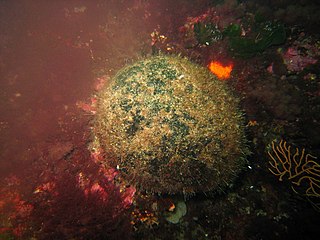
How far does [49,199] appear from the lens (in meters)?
3.65

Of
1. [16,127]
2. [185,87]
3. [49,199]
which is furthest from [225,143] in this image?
[16,127]

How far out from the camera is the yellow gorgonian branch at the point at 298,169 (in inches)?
134

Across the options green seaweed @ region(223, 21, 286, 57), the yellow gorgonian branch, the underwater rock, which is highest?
green seaweed @ region(223, 21, 286, 57)

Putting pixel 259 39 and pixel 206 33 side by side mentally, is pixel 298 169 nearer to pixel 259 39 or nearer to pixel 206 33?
pixel 259 39

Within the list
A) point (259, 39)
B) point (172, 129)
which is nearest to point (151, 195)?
point (172, 129)

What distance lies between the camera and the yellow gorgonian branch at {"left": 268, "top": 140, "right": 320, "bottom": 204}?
340cm

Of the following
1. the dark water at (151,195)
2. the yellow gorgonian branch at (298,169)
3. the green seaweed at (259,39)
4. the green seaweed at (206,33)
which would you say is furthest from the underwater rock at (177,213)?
the green seaweed at (206,33)

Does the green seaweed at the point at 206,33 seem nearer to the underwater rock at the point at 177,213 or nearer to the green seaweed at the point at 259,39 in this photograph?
the green seaweed at the point at 259,39

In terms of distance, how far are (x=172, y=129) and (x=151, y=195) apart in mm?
1569

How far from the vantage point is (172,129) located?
2775 mm

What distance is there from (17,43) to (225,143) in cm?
633

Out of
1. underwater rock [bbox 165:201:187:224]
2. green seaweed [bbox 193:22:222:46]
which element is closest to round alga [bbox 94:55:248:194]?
underwater rock [bbox 165:201:187:224]

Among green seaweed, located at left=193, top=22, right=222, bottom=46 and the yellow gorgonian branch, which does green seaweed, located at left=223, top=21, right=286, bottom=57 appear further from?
the yellow gorgonian branch

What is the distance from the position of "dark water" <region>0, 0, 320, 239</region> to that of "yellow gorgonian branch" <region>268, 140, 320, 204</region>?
65 millimetres
